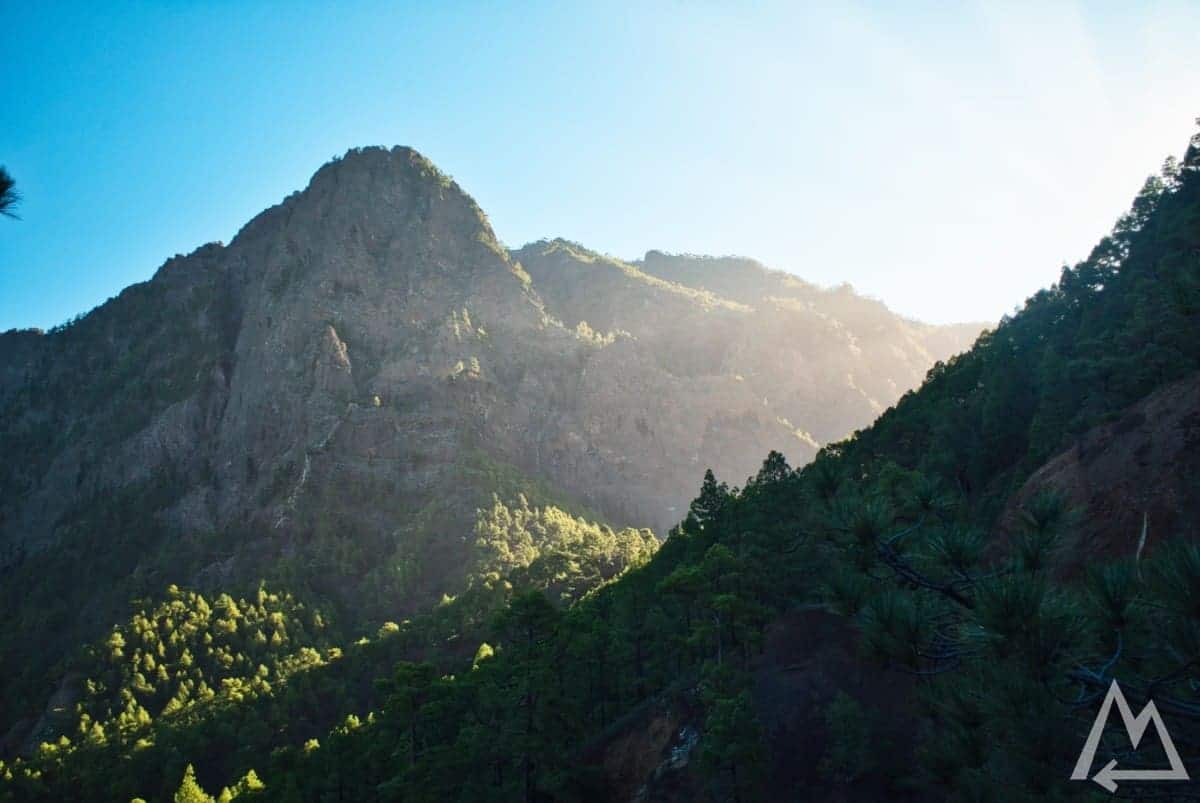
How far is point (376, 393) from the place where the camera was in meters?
128

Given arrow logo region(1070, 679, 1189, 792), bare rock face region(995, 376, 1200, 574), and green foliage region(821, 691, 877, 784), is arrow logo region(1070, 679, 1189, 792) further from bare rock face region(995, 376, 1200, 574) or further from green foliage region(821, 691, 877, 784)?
bare rock face region(995, 376, 1200, 574)

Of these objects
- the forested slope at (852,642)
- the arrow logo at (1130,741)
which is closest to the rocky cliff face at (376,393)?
the forested slope at (852,642)

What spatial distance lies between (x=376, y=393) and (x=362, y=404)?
3.71m

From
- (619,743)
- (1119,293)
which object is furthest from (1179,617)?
(1119,293)

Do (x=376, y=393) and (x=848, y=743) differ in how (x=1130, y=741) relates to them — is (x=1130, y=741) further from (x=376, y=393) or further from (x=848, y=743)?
(x=376, y=393)

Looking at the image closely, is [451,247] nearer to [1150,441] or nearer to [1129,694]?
[1150,441]

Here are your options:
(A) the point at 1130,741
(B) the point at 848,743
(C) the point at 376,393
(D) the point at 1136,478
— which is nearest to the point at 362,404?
(C) the point at 376,393

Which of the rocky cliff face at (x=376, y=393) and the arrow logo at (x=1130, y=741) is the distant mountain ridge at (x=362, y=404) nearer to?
the rocky cliff face at (x=376, y=393)

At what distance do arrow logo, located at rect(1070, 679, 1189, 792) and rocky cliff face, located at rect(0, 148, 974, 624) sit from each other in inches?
3809

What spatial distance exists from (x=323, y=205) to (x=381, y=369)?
188ft

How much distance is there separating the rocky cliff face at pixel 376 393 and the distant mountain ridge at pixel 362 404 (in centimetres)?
49

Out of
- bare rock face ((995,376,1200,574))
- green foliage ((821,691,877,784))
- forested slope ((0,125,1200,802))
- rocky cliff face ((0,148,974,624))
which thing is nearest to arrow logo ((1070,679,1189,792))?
forested slope ((0,125,1200,802))

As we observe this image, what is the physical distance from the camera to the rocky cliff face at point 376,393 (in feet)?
390

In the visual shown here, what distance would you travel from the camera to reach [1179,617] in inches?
222
